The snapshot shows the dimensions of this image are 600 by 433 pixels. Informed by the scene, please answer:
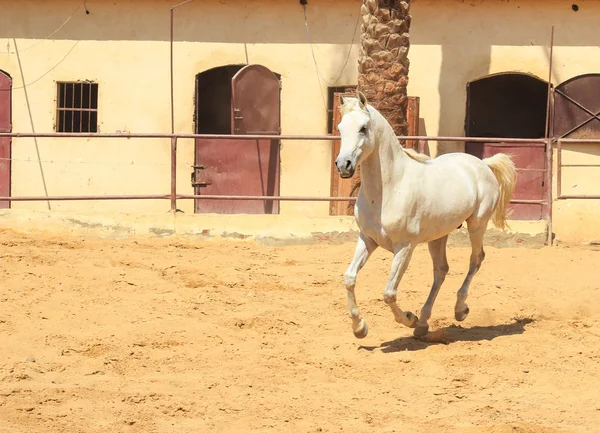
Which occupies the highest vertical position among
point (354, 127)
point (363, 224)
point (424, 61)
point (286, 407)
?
point (424, 61)

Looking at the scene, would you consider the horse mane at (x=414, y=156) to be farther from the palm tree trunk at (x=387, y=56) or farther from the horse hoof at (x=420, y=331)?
the palm tree trunk at (x=387, y=56)

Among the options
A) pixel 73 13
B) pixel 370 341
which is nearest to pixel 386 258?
pixel 370 341

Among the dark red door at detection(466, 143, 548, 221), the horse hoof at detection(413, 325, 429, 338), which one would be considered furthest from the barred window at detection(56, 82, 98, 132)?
the horse hoof at detection(413, 325, 429, 338)

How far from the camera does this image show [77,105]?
17.0 metres

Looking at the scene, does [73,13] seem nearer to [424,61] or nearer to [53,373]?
[424,61]

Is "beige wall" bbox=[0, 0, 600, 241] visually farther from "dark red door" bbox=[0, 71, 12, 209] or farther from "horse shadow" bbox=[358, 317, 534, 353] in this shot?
"horse shadow" bbox=[358, 317, 534, 353]

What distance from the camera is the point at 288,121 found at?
54.6 ft

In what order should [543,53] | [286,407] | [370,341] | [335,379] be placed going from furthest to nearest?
[543,53] < [370,341] < [335,379] < [286,407]

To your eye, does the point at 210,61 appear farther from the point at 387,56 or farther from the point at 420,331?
the point at 420,331

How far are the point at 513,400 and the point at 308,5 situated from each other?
10207 mm

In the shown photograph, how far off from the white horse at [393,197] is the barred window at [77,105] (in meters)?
8.77

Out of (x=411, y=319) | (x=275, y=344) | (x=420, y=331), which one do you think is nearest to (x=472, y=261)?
(x=420, y=331)

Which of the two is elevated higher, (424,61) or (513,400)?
(424,61)

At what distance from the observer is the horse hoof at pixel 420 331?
905cm
